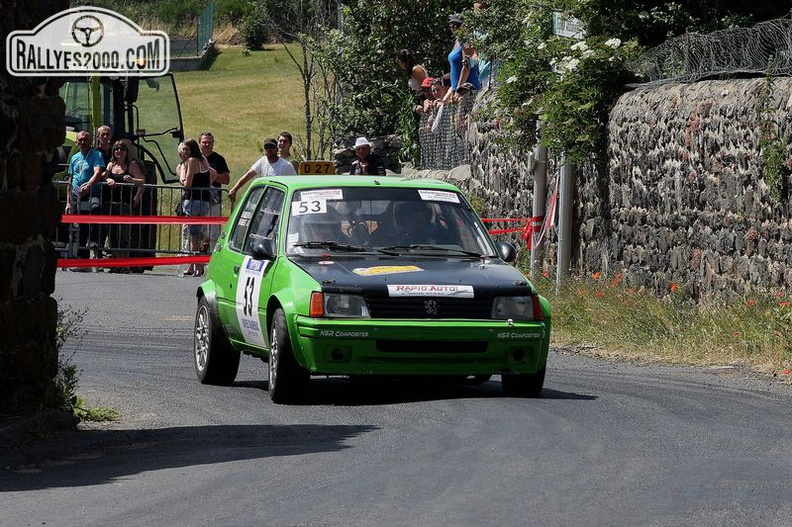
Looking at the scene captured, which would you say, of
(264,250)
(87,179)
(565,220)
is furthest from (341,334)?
(87,179)

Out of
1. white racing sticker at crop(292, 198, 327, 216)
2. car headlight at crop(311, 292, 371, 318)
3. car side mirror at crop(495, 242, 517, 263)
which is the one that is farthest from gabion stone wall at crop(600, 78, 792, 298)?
car headlight at crop(311, 292, 371, 318)

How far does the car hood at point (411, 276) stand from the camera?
10992 mm

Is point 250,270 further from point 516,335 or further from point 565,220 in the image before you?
point 565,220

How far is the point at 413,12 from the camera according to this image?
32.0m

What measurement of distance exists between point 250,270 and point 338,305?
142cm

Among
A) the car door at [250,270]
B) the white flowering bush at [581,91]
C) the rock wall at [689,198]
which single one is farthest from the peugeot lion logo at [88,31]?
the car door at [250,270]

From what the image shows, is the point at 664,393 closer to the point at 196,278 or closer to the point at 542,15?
the point at 542,15

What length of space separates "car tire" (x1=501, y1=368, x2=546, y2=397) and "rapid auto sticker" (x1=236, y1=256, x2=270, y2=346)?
1.76m

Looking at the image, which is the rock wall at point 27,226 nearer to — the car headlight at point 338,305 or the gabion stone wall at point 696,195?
the car headlight at point 338,305

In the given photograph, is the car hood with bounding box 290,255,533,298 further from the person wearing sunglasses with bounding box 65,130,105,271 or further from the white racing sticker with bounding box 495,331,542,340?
the person wearing sunglasses with bounding box 65,130,105,271

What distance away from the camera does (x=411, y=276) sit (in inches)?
440

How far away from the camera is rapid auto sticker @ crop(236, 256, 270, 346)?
1179 cm

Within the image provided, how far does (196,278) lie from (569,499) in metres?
17.0

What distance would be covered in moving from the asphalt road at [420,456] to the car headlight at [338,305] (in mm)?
660
